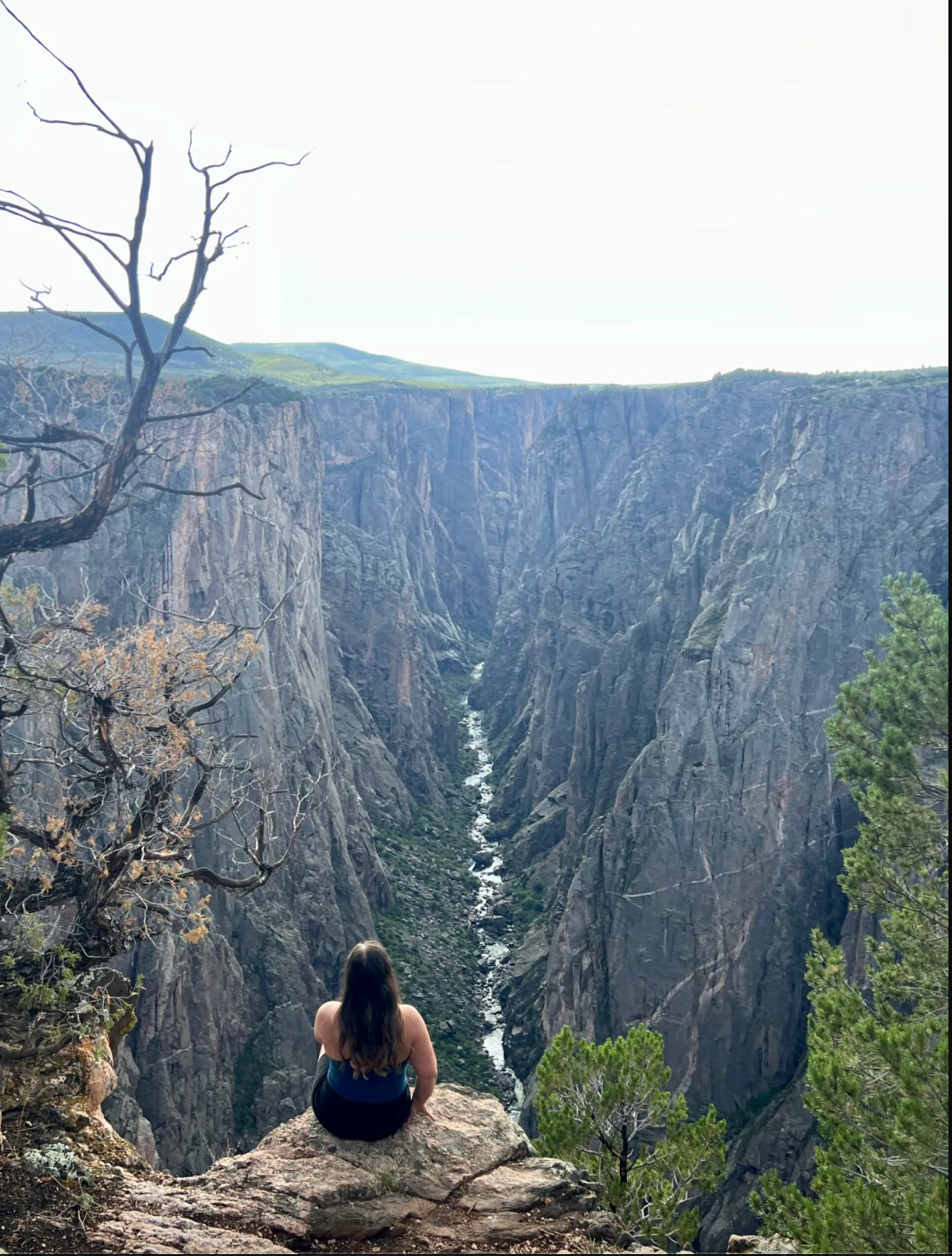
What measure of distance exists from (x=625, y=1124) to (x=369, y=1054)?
5.82 metres

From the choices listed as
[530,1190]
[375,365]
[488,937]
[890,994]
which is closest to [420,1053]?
[530,1190]

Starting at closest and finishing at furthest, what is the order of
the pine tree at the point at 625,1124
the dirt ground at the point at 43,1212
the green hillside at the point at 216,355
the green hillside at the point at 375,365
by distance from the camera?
the dirt ground at the point at 43,1212 → the pine tree at the point at 625,1124 → the green hillside at the point at 216,355 → the green hillside at the point at 375,365

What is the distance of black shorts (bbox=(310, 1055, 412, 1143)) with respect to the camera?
6.36 meters

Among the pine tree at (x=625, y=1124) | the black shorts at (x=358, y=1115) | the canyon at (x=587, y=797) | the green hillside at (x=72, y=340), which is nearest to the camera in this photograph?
the black shorts at (x=358, y=1115)

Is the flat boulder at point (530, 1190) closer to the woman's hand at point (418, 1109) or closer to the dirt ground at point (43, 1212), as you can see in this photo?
the woman's hand at point (418, 1109)

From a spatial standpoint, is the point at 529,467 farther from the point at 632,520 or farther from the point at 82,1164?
the point at 82,1164

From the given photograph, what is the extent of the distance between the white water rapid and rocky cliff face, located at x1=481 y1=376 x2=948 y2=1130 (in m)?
0.80

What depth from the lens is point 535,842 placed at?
43.4 m

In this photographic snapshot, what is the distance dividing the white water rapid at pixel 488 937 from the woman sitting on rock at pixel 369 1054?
23458mm

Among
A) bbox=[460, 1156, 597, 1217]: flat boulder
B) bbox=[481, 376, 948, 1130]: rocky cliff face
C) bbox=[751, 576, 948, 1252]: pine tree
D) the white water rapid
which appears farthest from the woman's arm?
bbox=[481, 376, 948, 1130]: rocky cliff face

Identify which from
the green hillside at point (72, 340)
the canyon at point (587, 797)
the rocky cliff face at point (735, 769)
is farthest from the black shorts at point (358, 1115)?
the green hillside at point (72, 340)

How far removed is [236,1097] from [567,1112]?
61.2 ft

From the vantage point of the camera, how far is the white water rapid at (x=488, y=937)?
30.9 meters

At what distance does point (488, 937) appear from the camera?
37656 millimetres
